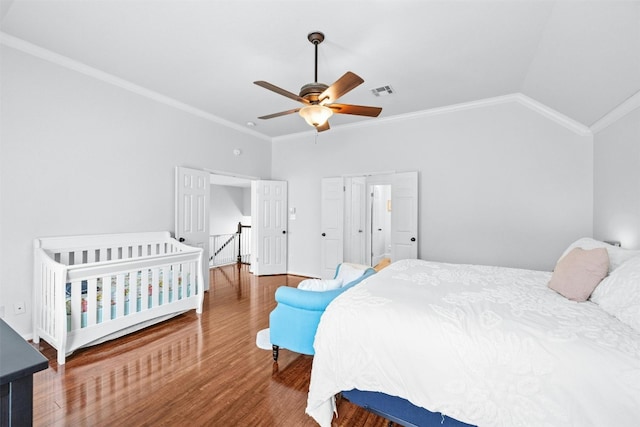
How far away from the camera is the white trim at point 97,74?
2852mm

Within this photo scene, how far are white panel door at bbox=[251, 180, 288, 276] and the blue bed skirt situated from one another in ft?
14.0

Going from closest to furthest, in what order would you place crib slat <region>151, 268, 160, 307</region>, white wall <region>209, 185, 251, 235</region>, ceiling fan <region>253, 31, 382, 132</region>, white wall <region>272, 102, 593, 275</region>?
1. ceiling fan <region>253, 31, 382, 132</region>
2. crib slat <region>151, 268, 160, 307</region>
3. white wall <region>272, 102, 593, 275</region>
4. white wall <region>209, 185, 251, 235</region>

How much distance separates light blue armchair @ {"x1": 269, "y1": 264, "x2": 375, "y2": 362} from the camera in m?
2.21

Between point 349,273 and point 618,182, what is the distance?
3.07 m

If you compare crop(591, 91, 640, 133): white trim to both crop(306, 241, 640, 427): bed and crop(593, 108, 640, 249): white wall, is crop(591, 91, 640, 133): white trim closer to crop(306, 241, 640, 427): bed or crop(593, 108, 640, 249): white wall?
crop(593, 108, 640, 249): white wall

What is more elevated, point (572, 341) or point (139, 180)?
point (139, 180)

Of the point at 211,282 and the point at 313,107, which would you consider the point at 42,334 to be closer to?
the point at 211,282

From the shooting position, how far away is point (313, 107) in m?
2.53

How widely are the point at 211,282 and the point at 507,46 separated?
572cm

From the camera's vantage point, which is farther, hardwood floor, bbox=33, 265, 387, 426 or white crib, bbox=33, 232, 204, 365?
white crib, bbox=33, 232, 204, 365

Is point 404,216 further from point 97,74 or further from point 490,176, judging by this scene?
point 97,74

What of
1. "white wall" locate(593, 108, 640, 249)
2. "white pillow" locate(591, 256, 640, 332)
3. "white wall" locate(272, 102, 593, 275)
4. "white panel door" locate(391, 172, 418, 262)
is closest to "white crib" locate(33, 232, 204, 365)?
"white panel door" locate(391, 172, 418, 262)

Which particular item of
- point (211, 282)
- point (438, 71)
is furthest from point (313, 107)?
point (211, 282)

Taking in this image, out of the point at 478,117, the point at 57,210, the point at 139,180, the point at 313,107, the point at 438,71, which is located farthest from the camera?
the point at 478,117
